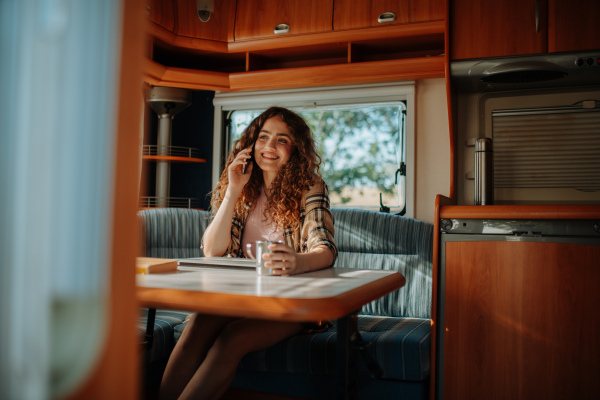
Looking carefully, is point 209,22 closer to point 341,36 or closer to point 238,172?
point 341,36

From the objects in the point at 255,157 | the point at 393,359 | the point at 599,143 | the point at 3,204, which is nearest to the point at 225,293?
the point at 3,204

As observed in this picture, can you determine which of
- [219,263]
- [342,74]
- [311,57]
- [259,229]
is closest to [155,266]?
[219,263]

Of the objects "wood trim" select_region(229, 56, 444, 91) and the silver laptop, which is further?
"wood trim" select_region(229, 56, 444, 91)

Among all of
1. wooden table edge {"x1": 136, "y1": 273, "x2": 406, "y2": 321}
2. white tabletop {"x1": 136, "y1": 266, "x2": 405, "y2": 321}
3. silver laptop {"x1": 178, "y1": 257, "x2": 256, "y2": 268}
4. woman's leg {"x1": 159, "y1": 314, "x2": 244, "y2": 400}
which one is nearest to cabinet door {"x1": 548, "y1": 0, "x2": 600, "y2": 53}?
white tabletop {"x1": 136, "y1": 266, "x2": 405, "y2": 321}

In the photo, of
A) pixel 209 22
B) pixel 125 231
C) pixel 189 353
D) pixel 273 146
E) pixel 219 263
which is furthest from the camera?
pixel 209 22

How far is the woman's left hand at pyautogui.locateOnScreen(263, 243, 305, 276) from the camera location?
4.74 feet

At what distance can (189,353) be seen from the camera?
63.6 inches

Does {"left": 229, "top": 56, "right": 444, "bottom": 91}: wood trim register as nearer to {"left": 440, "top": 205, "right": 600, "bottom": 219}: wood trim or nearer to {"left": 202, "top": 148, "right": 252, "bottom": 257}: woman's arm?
{"left": 440, "top": 205, "right": 600, "bottom": 219}: wood trim

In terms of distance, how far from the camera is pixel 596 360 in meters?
2.03

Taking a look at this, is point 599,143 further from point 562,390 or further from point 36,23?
point 36,23

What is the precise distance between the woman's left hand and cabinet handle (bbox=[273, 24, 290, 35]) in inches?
81.0

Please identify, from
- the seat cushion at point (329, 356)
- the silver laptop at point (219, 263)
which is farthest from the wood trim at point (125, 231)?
the seat cushion at point (329, 356)

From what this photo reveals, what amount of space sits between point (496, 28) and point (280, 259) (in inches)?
67.1

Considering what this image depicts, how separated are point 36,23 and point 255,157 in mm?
1863
